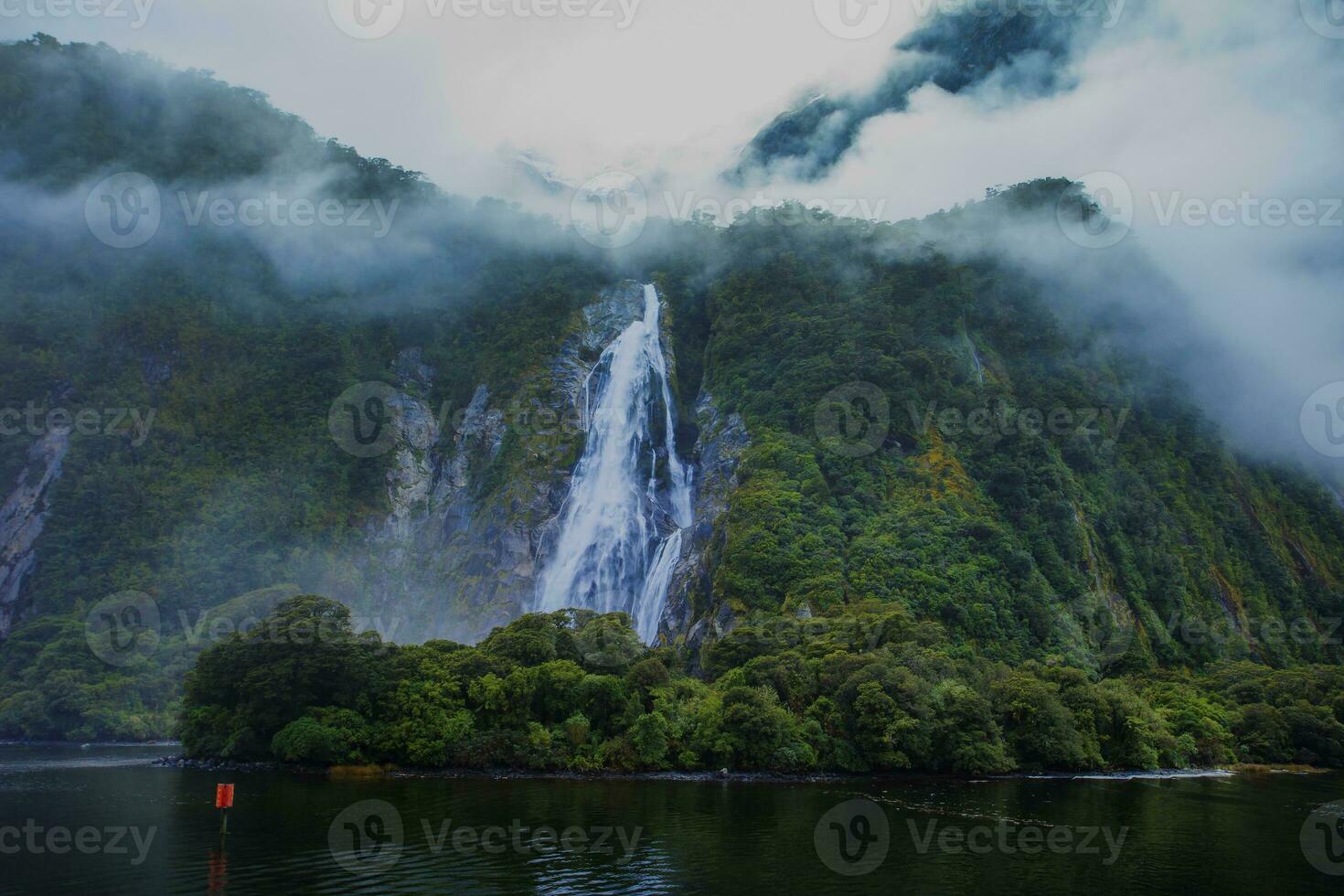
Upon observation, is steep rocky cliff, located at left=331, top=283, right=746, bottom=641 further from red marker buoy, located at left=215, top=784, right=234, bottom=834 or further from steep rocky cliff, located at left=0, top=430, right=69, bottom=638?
red marker buoy, located at left=215, top=784, right=234, bottom=834

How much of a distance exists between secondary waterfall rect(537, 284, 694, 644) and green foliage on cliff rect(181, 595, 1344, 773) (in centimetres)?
2120

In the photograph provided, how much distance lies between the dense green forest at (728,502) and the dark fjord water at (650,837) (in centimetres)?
582

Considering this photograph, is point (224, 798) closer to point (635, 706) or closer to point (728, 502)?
point (635, 706)

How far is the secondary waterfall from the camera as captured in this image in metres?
73.1

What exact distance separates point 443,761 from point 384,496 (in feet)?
168

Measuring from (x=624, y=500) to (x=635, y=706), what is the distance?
36263mm

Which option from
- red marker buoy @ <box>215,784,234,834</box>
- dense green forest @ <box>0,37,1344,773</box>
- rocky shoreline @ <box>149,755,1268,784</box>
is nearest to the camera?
red marker buoy @ <box>215,784,234,834</box>

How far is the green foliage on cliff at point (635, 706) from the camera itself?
1705 inches

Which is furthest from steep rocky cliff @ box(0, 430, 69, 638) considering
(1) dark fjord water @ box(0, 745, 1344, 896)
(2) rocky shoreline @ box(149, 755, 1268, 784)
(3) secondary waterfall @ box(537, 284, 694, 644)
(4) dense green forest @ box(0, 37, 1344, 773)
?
(1) dark fjord water @ box(0, 745, 1344, 896)

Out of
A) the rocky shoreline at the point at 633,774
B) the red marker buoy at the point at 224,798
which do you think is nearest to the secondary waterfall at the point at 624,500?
the rocky shoreline at the point at 633,774

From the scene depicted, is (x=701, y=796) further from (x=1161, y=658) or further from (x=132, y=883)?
(x=1161, y=658)

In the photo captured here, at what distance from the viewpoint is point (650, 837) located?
87.8ft

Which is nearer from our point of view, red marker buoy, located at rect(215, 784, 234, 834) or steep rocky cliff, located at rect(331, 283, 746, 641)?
red marker buoy, located at rect(215, 784, 234, 834)

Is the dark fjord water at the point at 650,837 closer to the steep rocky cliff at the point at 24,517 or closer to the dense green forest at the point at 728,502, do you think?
the dense green forest at the point at 728,502
